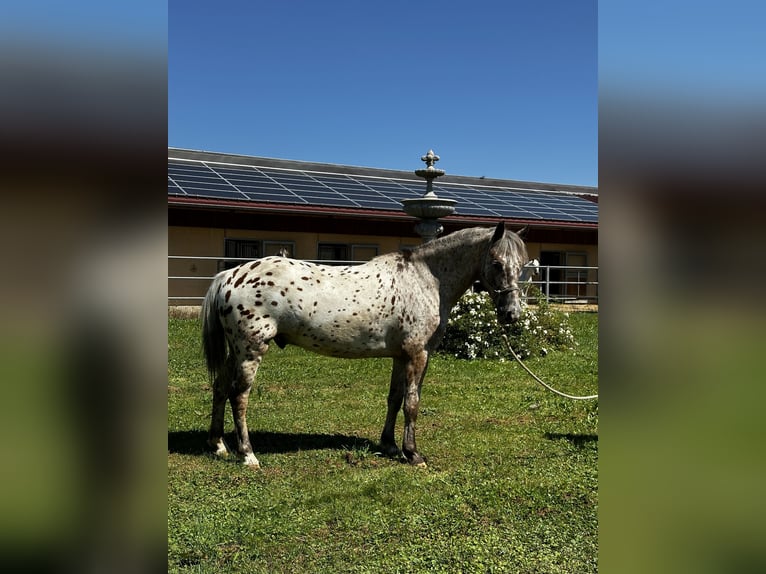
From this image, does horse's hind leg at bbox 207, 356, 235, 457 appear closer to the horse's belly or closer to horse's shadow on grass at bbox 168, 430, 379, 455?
horse's shadow on grass at bbox 168, 430, 379, 455

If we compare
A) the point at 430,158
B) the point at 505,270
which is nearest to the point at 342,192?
the point at 430,158

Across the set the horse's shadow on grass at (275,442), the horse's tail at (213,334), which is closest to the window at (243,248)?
the horse's shadow on grass at (275,442)

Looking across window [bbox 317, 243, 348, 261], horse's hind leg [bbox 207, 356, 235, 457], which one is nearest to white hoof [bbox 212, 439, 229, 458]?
horse's hind leg [bbox 207, 356, 235, 457]

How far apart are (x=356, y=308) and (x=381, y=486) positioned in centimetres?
152

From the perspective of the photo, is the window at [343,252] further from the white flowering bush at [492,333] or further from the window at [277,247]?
the white flowering bush at [492,333]

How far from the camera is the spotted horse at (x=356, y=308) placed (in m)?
5.01

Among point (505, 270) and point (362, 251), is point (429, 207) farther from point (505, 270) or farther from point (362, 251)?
point (362, 251)

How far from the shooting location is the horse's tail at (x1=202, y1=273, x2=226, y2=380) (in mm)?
5211

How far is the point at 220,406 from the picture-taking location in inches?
205

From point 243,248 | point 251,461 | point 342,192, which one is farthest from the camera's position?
point 342,192

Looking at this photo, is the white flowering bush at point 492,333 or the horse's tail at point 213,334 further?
the white flowering bush at point 492,333

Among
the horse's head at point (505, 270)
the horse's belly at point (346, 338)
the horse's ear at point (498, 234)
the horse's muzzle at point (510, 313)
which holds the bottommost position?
the horse's belly at point (346, 338)

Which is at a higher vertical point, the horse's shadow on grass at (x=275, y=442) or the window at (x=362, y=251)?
the window at (x=362, y=251)

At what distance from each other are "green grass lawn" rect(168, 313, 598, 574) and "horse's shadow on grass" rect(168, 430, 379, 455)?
0.07ft
